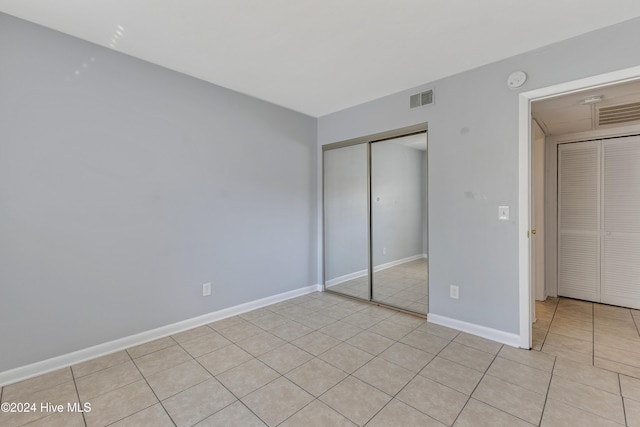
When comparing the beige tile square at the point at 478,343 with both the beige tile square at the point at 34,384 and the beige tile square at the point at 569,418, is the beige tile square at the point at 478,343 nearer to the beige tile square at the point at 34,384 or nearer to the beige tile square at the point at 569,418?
the beige tile square at the point at 569,418

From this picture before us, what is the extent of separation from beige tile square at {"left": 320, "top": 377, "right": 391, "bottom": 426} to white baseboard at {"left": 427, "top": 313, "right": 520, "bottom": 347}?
137 cm

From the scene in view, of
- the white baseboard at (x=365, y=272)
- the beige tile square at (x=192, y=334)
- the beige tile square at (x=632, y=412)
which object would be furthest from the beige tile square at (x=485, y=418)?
the beige tile square at (x=192, y=334)

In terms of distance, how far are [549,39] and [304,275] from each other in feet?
11.6

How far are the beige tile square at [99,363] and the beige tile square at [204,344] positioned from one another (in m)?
0.45

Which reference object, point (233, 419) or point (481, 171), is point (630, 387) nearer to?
point (481, 171)

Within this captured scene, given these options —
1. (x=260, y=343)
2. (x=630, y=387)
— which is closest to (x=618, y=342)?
(x=630, y=387)

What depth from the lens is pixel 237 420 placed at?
1.64 m

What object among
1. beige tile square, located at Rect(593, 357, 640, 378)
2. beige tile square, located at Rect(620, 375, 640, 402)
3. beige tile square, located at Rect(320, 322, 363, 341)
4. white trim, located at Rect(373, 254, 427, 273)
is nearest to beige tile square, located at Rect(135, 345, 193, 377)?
beige tile square, located at Rect(320, 322, 363, 341)

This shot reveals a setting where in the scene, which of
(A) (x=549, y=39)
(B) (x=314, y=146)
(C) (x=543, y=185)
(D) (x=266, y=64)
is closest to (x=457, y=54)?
(A) (x=549, y=39)

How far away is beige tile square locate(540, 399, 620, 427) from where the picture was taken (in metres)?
1.58

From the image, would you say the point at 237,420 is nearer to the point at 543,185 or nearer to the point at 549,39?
the point at 549,39

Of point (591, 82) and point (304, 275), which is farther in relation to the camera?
point (304, 275)

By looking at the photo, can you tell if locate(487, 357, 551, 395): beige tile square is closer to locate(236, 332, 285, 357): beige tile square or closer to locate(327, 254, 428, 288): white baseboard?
locate(327, 254, 428, 288): white baseboard

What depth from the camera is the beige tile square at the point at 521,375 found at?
1927 mm
